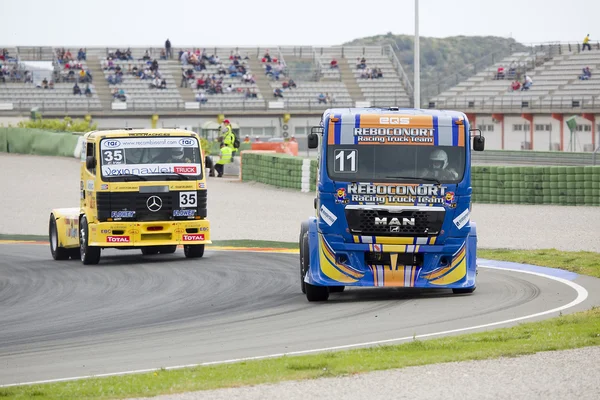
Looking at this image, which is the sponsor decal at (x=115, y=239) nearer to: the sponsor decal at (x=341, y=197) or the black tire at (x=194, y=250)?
the black tire at (x=194, y=250)

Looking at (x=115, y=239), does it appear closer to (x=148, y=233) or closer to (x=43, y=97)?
(x=148, y=233)

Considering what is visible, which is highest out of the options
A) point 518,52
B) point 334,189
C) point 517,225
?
point 518,52

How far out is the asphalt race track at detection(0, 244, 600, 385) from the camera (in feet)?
34.2

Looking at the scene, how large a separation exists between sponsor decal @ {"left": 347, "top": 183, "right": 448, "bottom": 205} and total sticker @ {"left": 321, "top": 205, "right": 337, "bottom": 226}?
1.20 ft

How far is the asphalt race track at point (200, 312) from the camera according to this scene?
10.4 m

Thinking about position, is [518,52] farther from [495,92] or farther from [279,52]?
[279,52]

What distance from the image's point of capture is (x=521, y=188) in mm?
28844

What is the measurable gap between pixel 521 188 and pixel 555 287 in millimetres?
14563

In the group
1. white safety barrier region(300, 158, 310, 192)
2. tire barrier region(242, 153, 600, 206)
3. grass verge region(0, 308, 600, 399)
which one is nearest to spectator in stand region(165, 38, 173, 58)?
white safety barrier region(300, 158, 310, 192)

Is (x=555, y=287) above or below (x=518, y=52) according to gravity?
below

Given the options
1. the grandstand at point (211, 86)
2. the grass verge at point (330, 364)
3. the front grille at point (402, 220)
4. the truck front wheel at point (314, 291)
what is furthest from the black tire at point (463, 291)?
the grandstand at point (211, 86)

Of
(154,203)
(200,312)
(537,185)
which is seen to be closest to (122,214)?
(154,203)

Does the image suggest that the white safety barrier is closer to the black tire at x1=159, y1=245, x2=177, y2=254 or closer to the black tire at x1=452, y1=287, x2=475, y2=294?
the black tire at x1=159, y1=245, x2=177, y2=254

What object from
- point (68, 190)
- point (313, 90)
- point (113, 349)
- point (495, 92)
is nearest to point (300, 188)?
point (68, 190)
